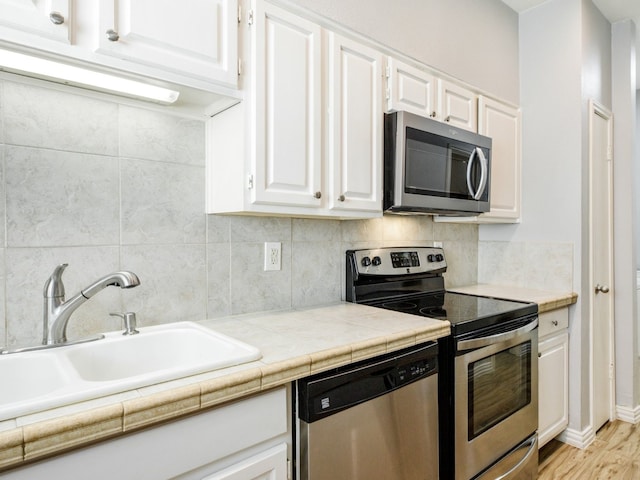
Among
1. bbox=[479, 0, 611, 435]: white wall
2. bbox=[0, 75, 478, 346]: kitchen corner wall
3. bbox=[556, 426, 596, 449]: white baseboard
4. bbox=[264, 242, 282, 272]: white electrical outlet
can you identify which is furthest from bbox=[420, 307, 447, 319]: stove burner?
bbox=[556, 426, 596, 449]: white baseboard

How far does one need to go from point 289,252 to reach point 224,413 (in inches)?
36.1

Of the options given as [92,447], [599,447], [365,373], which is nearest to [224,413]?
[92,447]

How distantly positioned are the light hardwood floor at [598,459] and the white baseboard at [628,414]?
14cm

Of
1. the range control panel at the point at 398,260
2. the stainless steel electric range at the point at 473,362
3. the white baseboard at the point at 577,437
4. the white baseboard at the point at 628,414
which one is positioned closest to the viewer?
the stainless steel electric range at the point at 473,362

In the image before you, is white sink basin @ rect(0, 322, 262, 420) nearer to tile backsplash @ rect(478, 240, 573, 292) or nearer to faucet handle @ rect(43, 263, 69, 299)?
faucet handle @ rect(43, 263, 69, 299)

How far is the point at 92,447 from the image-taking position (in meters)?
0.79

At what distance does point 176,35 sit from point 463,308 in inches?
62.7

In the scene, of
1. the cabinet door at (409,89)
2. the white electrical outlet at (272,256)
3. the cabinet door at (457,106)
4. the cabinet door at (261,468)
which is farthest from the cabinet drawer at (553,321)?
the cabinet door at (261,468)

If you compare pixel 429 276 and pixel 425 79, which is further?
pixel 429 276

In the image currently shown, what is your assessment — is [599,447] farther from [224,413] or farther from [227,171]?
[227,171]

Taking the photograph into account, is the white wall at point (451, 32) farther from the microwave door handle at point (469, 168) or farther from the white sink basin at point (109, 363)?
the white sink basin at point (109, 363)

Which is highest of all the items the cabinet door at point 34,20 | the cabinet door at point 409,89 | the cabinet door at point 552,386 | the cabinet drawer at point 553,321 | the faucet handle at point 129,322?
the cabinet door at point 409,89

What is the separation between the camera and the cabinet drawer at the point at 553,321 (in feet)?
7.12

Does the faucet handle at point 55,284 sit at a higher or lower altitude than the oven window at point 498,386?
A: higher
